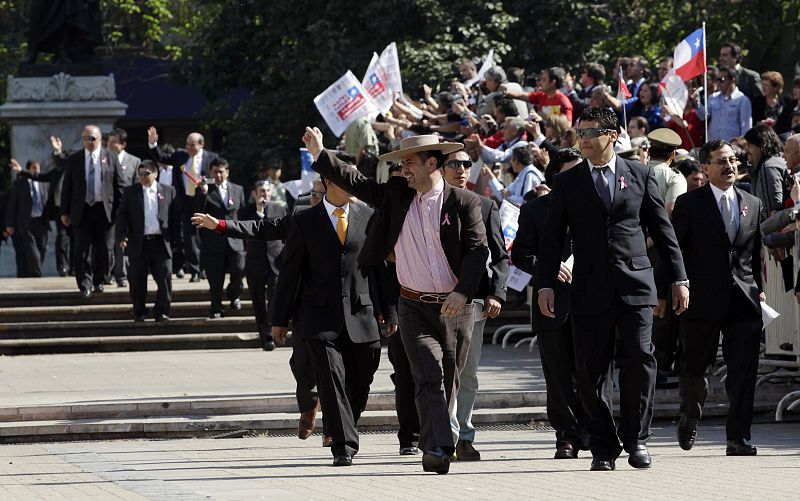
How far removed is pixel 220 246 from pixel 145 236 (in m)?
0.87

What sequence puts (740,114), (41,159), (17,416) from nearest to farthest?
(17,416)
(740,114)
(41,159)

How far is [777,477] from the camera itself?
31.2 ft

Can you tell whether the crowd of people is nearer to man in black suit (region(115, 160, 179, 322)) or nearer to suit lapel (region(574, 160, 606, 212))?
suit lapel (region(574, 160, 606, 212))

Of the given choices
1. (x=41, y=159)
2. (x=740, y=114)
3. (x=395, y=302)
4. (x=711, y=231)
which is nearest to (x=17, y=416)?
(x=395, y=302)

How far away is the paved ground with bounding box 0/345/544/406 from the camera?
1476cm

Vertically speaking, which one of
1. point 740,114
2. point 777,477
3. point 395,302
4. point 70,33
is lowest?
point 777,477

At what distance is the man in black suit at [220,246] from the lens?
65.1 feet

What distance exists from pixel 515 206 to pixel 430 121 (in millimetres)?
5182

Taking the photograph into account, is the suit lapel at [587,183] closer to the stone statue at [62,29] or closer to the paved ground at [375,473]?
the paved ground at [375,473]

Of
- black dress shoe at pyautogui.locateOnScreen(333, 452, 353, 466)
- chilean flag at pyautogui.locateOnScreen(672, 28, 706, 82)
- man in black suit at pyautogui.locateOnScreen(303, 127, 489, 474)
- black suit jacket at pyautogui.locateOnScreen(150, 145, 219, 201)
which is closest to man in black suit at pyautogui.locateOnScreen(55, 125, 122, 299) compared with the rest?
black suit jacket at pyautogui.locateOnScreen(150, 145, 219, 201)

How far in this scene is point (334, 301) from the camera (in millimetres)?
10812

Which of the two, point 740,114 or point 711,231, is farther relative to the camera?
point 740,114

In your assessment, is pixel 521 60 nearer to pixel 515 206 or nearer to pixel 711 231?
pixel 515 206

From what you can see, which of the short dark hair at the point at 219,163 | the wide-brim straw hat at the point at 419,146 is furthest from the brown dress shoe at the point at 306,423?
the short dark hair at the point at 219,163
